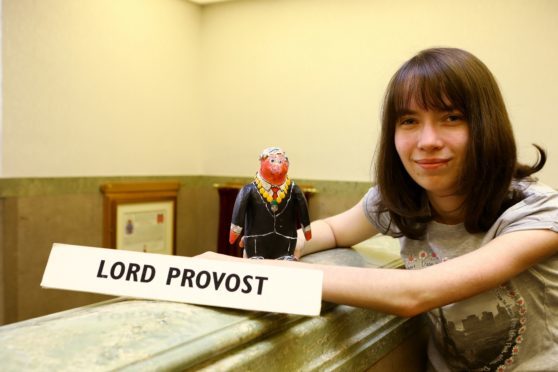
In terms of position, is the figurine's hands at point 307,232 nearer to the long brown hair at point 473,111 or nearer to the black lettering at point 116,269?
the long brown hair at point 473,111

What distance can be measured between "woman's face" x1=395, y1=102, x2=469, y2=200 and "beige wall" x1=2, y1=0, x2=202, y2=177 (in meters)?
1.76

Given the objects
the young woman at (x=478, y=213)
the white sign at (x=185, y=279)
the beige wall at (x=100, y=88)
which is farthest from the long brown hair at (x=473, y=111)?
the beige wall at (x=100, y=88)

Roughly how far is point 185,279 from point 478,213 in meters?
0.56

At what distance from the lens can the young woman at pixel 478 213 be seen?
0.76 m

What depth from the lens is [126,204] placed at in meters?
2.43

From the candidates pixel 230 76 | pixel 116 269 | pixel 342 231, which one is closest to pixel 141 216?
pixel 230 76

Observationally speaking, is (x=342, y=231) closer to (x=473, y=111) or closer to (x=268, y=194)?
(x=268, y=194)

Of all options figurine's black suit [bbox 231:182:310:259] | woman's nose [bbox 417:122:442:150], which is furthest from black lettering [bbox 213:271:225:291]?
woman's nose [bbox 417:122:442:150]

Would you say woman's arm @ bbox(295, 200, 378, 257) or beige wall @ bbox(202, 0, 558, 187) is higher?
beige wall @ bbox(202, 0, 558, 187)

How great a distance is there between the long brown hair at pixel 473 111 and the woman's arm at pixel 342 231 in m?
0.31

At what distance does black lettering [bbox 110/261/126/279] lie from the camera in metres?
0.67

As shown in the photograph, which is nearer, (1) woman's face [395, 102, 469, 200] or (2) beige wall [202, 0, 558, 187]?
(1) woman's face [395, 102, 469, 200]

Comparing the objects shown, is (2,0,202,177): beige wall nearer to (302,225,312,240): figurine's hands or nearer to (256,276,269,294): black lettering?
(302,225,312,240): figurine's hands

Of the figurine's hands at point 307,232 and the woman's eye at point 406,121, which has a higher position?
the woman's eye at point 406,121
